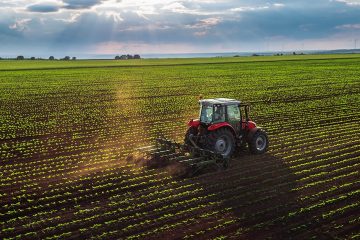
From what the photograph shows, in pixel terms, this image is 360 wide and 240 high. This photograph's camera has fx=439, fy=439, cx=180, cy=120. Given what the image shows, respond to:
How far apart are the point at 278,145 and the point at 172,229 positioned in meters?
8.36

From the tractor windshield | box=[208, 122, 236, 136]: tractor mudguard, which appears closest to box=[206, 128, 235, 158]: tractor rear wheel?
box=[208, 122, 236, 136]: tractor mudguard

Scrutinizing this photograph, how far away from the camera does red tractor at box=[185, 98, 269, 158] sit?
14203mm

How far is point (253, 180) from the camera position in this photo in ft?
42.5

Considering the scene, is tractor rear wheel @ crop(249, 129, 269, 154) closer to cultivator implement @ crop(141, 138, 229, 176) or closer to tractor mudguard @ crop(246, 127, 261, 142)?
tractor mudguard @ crop(246, 127, 261, 142)

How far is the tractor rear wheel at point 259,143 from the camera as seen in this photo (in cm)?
1521

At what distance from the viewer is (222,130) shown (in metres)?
14.2

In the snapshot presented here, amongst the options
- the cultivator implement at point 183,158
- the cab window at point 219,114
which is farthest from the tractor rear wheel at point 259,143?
the cultivator implement at point 183,158

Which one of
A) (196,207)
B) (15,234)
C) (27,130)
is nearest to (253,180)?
(196,207)

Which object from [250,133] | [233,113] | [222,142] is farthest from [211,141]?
[250,133]

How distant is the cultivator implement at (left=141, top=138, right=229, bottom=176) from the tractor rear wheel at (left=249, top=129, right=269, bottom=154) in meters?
1.72

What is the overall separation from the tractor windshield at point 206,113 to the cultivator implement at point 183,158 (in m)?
1.08

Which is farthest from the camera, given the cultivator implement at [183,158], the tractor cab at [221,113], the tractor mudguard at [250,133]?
the tractor mudguard at [250,133]

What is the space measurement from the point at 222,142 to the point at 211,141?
1.54 feet

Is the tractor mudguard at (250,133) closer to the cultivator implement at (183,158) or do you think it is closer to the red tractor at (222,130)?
the red tractor at (222,130)
